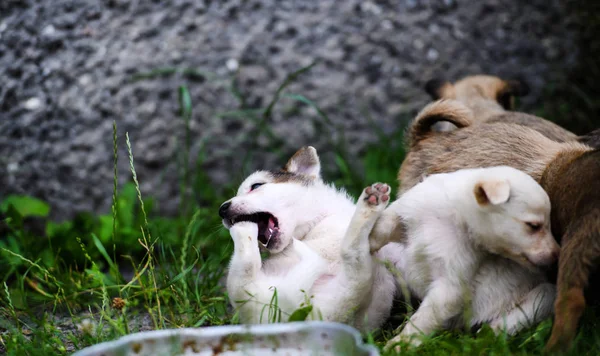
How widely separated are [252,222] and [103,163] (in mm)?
2080

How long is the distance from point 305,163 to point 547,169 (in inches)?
45.8

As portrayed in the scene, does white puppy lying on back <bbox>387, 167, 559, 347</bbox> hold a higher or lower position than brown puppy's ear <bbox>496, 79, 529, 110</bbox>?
higher

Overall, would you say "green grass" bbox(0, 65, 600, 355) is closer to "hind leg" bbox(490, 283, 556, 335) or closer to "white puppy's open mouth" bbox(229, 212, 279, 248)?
"hind leg" bbox(490, 283, 556, 335)

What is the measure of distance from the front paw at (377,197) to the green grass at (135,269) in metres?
0.50

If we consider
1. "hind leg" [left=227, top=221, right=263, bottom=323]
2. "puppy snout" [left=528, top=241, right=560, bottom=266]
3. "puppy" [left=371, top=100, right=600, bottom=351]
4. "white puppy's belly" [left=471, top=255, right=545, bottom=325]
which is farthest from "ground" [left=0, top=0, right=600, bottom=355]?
"puppy snout" [left=528, top=241, right=560, bottom=266]

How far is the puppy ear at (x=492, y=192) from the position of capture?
2.52 m

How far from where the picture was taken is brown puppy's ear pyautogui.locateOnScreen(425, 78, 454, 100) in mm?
4613

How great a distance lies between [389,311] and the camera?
9.48 feet

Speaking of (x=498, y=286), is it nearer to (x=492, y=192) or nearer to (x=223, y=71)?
(x=492, y=192)

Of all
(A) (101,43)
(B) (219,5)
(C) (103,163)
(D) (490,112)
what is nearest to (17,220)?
(C) (103,163)

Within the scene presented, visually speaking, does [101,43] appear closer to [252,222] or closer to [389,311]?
[252,222]

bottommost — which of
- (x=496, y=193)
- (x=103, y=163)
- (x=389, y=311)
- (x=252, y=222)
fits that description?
(x=103, y=163)

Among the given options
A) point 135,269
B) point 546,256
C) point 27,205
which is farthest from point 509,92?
point 27,205

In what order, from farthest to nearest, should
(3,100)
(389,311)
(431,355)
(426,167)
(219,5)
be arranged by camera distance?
1. (219,5)
2. (3,100)
3. (426,167)
4. (389,311)
5. (431,355)
